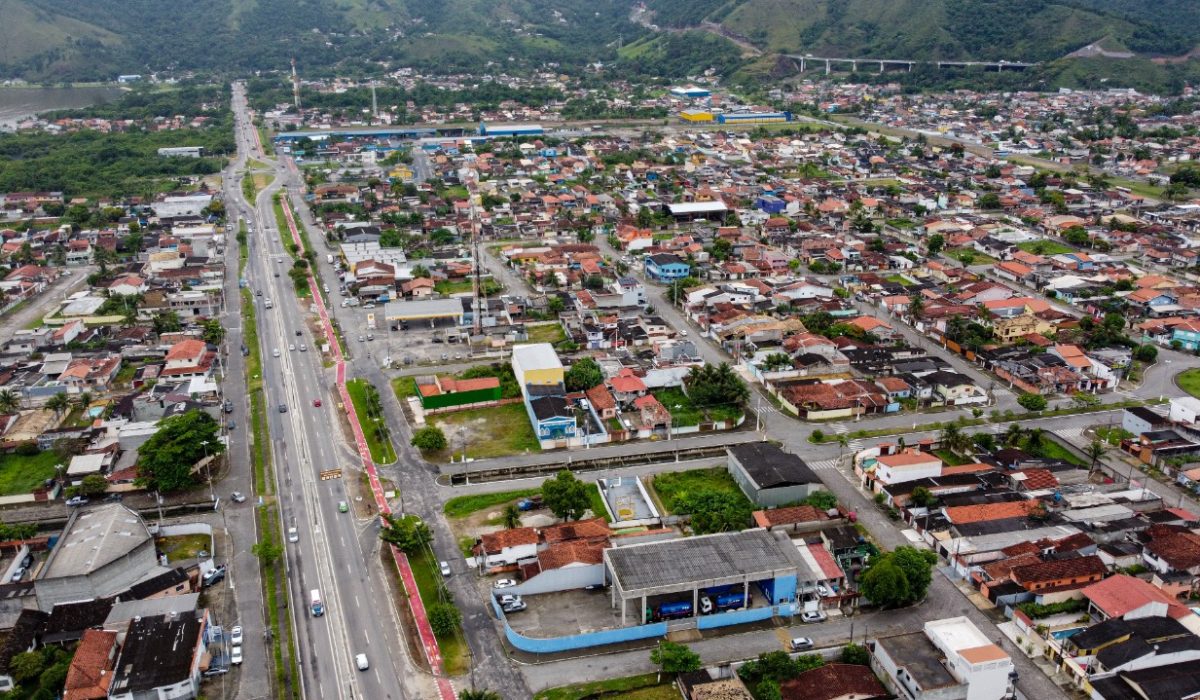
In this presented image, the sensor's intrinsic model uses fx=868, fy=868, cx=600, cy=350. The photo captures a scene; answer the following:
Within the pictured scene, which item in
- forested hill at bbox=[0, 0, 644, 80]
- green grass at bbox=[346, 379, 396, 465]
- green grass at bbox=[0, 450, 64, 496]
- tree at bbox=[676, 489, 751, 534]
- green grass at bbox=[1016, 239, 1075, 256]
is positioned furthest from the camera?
forested hill at bbox=[0, 0, 644, 80]

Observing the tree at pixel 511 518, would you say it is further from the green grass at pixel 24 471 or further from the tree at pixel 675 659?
the green grass at pixel 24 471

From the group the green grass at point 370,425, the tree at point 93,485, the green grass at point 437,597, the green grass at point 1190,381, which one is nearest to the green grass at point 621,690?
the green grass at point 437,597

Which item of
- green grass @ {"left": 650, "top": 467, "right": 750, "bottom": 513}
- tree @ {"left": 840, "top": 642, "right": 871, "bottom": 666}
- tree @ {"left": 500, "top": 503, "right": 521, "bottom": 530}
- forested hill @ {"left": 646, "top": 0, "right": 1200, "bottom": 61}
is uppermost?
forested hill @ {"left": 646, "top": 0, "right": 1200, "bottom": 61}

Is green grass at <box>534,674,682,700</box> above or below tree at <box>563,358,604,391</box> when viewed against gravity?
below

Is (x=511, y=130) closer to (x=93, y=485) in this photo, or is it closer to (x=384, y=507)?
(x=93, y=485)

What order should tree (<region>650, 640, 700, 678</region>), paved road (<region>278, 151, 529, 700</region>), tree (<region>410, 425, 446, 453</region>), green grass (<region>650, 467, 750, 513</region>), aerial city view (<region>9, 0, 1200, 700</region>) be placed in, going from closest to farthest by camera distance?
tree (<region>650, 640, 700, 678</region>) < paved road (<region>278, 151, 529, 700</region>) < aerial city view (<region>9, 0, 1200, 700</region>) < green grass (<region>650, 467, 750, 513</region>) < tree (<region>410, 425, 446, 453</region>)

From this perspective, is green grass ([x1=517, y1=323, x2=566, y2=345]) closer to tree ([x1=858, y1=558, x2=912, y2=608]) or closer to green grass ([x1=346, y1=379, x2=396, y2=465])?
green grass ([x1=346, y1=379, x2=396, y2=465])

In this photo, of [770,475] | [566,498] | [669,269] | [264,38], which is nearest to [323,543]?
[566,498]

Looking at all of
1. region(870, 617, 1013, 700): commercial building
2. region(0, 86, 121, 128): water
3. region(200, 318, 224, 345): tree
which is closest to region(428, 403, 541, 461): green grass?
region(200, 318, 224, 345): tree
